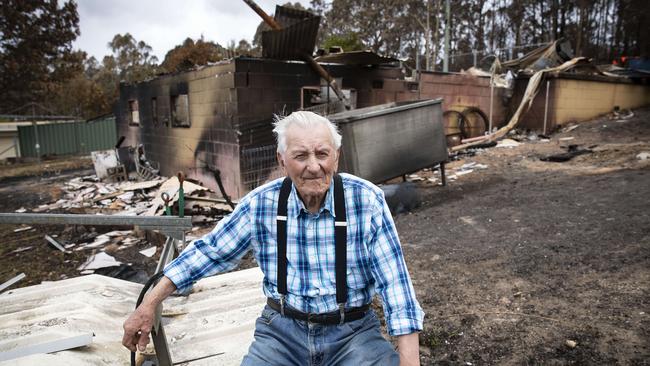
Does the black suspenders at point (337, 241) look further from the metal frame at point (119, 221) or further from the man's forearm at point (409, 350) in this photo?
the metal frame at point (119, 221)

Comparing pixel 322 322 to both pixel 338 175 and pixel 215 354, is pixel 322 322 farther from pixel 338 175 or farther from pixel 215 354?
pixel 215 354

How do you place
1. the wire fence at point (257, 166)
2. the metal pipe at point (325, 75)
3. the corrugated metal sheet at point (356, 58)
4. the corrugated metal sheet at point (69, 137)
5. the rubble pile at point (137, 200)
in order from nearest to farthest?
the rubble pile at point (137, 200) < the wire fence at point (257, 166) < the metal pipe at point (325, 75) < the corrugated metal sheet at point (356, 58) < the corrugated metal sheet at point (69, 137)

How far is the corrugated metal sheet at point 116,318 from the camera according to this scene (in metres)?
2.12

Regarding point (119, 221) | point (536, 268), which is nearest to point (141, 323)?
point (119, 221)

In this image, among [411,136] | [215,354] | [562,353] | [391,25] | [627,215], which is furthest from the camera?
[391,25]

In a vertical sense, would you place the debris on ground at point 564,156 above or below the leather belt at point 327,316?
below

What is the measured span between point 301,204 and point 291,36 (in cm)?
697

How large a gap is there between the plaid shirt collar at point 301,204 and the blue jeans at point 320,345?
1.64 feet

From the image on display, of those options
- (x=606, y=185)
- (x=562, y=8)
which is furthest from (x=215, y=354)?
(x=562, y=8)

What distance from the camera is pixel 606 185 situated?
22.4ft

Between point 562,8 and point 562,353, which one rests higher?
point 562,8

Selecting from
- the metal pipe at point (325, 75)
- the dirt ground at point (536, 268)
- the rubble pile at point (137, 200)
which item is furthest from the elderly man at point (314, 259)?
the metal pipe at point (325, 75)

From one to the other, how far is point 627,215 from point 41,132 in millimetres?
24067

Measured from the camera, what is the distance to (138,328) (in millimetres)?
1696
